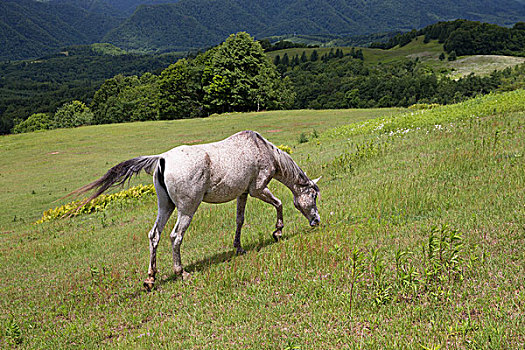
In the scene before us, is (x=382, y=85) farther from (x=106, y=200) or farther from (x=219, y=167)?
(x=219, y=167)

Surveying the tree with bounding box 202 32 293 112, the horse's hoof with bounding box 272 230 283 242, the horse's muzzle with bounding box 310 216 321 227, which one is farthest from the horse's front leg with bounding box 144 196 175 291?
the tree with bounding box 202 32 293 112

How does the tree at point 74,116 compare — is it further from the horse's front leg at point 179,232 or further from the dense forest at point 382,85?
the horse's front leg at point 179,232

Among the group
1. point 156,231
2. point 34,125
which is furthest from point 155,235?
point 34,125

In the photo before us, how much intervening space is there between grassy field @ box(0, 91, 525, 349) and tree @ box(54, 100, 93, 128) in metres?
104

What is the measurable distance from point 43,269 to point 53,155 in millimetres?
29647

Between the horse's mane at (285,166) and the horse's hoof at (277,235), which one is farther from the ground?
the horse's mane at (285,166)

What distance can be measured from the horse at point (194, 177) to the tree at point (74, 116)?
360 feet

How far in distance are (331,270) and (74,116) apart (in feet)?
394

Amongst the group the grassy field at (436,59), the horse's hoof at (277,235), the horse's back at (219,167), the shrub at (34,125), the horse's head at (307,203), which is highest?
the grassy field at (436,59)

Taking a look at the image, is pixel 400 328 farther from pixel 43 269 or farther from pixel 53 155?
pixel 53 155

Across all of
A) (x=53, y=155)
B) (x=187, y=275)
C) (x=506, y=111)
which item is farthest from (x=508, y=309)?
(x=53, y=155)

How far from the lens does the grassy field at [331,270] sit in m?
4.67

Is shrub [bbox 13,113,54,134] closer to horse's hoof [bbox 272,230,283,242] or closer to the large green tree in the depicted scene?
the large green tree

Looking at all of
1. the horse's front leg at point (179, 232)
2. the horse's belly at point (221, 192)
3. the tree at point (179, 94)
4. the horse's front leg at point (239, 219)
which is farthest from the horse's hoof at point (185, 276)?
the tree at point (179, 94)
